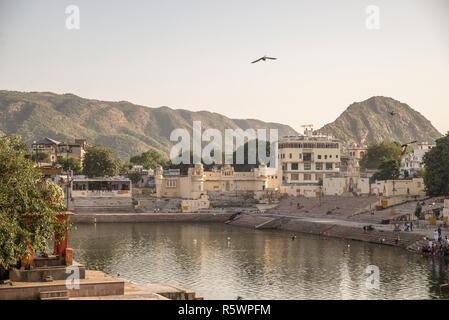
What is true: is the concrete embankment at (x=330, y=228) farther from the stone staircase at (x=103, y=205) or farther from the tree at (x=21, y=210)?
the tree at (x=21, y=210)

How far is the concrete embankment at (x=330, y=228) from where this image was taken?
51.8m

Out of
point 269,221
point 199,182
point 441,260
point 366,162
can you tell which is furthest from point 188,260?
point 366,162

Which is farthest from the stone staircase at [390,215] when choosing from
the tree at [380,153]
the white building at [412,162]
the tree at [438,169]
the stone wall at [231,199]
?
the tree at [380,153]

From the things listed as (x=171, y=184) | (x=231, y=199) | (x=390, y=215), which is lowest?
(x=390, y=215)

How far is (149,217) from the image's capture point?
84188 millimetres

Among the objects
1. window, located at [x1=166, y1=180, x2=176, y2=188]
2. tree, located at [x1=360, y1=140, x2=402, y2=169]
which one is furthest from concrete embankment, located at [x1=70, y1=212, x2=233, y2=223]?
tree, located at [x1=360, y1=140, x2=402, y2=169]

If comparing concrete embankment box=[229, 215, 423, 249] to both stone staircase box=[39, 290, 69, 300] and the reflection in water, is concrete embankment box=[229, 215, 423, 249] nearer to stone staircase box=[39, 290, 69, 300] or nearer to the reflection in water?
the reflection in water

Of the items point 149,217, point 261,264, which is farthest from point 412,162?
point 261,264

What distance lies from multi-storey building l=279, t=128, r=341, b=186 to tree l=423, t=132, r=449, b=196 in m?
32.4

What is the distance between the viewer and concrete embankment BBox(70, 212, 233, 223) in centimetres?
8150

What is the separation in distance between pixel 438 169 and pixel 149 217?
38.8m

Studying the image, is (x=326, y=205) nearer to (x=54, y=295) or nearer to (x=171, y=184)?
(x=171, y=184)
